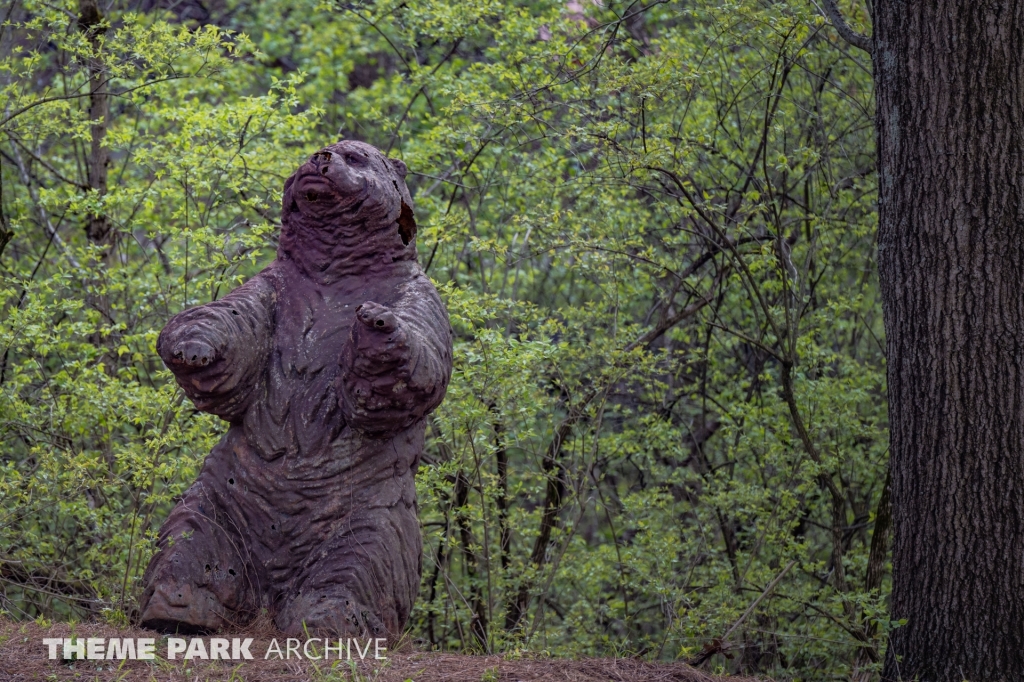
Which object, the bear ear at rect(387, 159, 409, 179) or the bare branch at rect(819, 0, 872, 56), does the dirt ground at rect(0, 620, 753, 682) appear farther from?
the bare branch at rect(819, 0, 872, 56)

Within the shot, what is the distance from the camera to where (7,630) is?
494 cm

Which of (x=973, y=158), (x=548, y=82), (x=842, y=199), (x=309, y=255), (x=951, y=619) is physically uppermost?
(x=548, y=82)

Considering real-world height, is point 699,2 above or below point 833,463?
above

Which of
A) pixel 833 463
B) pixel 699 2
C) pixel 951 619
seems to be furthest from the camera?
pixel 833 463

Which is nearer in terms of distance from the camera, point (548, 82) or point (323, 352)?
point (323, 352)

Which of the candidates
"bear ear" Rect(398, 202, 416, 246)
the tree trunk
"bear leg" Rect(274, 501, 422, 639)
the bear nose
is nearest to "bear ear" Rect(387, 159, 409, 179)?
"bear ear" Rect(398, 202, 416, 246)

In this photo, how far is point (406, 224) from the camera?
498cm

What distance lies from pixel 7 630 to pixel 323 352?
6.13ft

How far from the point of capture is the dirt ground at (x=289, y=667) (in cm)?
412

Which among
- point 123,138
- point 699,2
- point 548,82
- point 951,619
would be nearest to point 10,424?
point 123,138

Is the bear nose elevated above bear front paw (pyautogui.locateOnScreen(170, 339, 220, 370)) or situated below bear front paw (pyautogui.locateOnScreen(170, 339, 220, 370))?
above

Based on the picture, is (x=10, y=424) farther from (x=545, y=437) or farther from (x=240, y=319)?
(x=545, y=437)

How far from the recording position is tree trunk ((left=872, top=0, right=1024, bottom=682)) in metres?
5.14

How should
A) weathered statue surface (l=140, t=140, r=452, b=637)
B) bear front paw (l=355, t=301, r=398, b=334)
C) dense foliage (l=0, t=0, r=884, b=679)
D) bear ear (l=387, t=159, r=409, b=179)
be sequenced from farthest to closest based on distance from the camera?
dense foliage (l=0, t=0, r=884, b=679)
bear ear (l=387, t=159, r=409, b=179)
weathered statue surface (l=140, t=140, r=452, b=637)
bear front paw (l=355, t=301, r=398, b=334)
